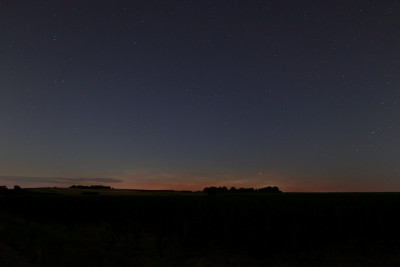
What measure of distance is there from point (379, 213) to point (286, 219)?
7284mm

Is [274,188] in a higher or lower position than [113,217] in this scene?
higher

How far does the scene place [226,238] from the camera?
18.6 metres

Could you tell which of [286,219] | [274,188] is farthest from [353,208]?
[274,188]

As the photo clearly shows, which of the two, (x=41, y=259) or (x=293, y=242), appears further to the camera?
(x=293, y=242)

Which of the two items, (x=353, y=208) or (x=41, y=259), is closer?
(x=41, y=259)

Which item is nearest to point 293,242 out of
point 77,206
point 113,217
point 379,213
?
point 379,213

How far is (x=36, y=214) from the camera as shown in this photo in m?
39.2

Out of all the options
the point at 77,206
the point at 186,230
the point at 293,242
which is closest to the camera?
the point at 293,242

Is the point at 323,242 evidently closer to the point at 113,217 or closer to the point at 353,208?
the point at 353,208

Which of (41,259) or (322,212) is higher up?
(322,212)

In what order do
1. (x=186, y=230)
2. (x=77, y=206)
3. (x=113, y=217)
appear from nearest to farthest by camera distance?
1. (x=186, y=230)
2. (x=113, y=217)
3. (x=77, y=206)

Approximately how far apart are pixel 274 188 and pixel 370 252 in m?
72.0

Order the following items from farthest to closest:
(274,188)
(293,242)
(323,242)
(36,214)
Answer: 1. (274,188)
2. (36,214)
3. (323,242)
4. (293,242)

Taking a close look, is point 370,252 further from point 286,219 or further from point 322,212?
point 286,219
